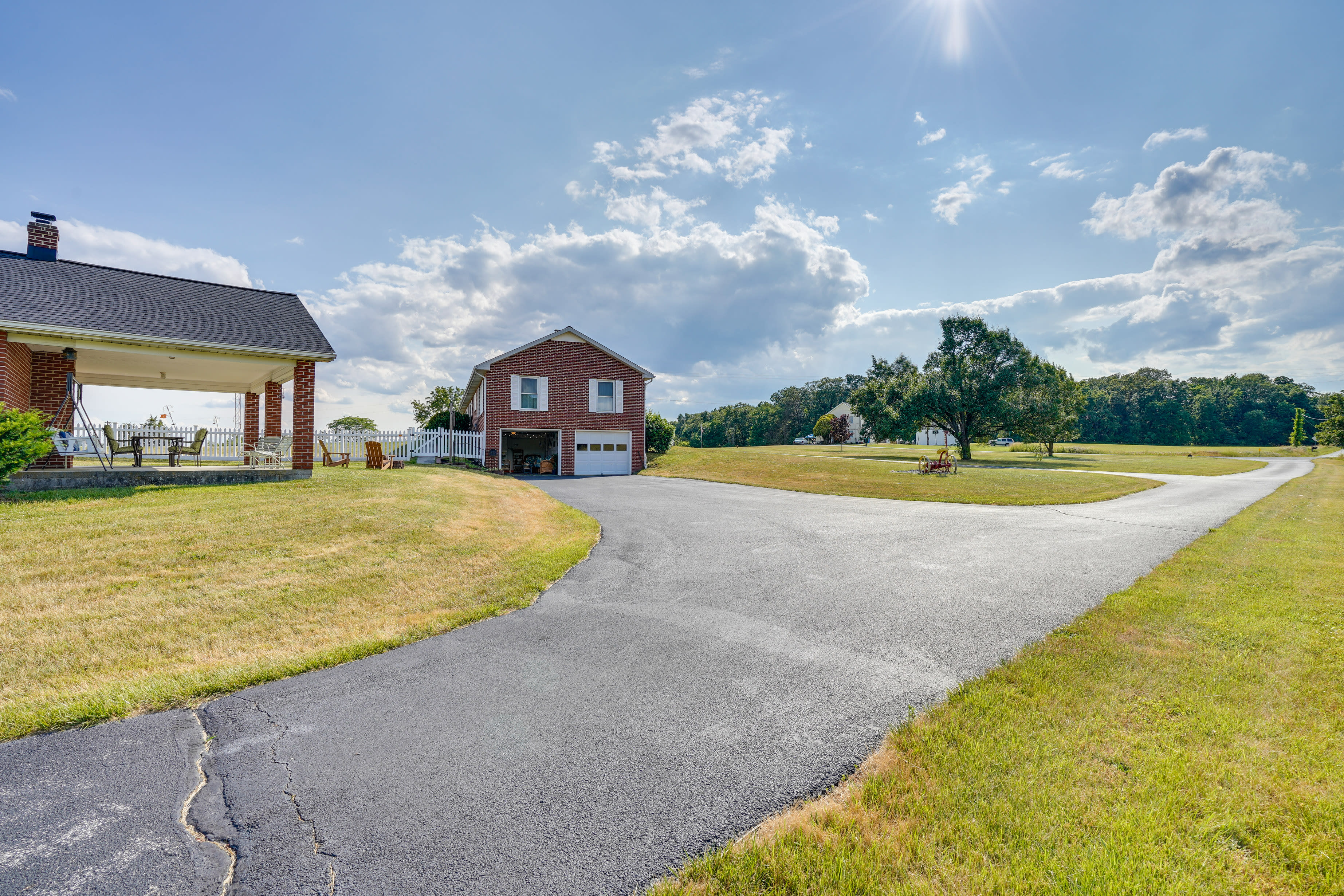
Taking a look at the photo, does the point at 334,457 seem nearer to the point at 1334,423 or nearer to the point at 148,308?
the point at 148,308

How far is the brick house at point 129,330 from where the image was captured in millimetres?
11047

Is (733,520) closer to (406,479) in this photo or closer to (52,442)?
(406,479)

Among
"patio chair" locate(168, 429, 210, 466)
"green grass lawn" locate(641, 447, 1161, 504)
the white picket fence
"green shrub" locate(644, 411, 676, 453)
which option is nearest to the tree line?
"green grass lawn" locate(641, 447, 1161, 504)

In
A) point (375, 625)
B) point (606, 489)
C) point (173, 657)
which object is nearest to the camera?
point (173, 657)

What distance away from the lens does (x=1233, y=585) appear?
21.3ft

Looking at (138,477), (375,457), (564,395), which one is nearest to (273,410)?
(375,457)

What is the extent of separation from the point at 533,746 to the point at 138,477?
12.4 meters

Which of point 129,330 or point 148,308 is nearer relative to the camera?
point 129,330

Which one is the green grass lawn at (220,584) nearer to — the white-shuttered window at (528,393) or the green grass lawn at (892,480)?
the green grass lawn at (892,480)

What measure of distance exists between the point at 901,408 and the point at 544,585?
35.7m

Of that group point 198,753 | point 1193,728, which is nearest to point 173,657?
point 198,753

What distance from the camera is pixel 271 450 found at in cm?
1557

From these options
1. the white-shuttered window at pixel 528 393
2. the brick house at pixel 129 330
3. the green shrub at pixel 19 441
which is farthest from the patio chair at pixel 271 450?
the white-shuttered window at pixel 528 393

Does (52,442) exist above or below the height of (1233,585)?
above
